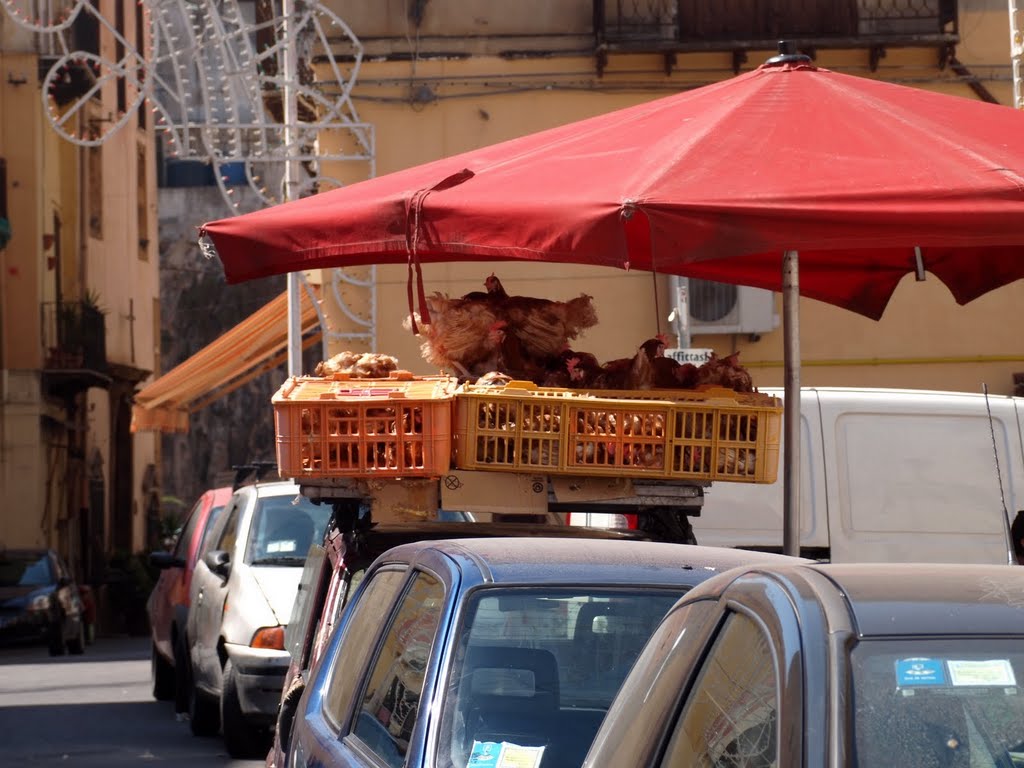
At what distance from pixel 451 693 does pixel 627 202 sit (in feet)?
5.46

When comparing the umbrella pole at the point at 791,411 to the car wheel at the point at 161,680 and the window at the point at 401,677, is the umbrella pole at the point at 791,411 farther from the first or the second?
the car wheel at the point at 161,680

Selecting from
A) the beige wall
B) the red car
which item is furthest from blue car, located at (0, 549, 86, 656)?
the red car

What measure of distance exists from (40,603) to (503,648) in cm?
2130

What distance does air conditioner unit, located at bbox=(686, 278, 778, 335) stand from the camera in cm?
1791

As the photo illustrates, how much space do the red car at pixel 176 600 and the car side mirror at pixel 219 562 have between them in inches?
78.2

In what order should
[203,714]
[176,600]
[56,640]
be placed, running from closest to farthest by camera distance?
[203,714] → [176,600] → [56,640]

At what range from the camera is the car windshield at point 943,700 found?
2.52 metres

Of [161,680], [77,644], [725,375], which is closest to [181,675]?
[161,680]

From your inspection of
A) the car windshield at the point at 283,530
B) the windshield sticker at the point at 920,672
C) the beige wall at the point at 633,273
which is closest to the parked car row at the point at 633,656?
the windshield sticker at the point at 920,672

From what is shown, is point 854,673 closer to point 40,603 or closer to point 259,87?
point 259,87

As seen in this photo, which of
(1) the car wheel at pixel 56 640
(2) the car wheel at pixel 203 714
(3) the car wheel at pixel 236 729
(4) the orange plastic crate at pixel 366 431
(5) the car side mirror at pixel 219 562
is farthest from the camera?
(1) the car wheel at pixel 56 640

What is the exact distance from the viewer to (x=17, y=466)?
1308 inches

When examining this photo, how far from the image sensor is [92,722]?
526 inches

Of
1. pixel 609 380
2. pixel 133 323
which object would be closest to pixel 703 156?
pixel 609 380
